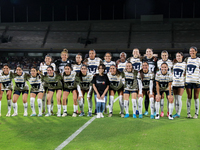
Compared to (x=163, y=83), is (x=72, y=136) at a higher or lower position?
lower

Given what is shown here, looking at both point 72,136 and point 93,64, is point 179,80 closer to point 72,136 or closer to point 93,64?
point 93,64

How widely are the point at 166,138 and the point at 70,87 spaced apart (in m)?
3.72

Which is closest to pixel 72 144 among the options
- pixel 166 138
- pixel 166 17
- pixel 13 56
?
pixel 166 138

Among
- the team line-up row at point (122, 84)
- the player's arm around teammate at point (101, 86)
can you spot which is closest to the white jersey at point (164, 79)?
the team line-up row at point (122, 84)

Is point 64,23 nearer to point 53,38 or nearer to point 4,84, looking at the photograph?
point 53,38

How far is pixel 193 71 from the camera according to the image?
7.68 meters

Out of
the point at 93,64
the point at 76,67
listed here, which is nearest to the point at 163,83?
the point at 93,64

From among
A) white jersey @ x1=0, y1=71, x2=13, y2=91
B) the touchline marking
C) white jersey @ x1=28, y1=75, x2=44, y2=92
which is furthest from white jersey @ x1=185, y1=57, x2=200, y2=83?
white jersey @ x1=0, y1=71, x2=13, y2=91

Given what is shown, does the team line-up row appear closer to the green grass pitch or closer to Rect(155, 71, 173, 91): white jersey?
Rect(155, 71, 173, 91): white jersey

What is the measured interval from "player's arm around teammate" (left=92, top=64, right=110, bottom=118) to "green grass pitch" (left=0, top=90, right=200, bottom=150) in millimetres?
428

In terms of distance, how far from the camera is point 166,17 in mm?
44938

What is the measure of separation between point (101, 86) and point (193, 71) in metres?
2.76

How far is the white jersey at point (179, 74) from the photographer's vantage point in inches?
306

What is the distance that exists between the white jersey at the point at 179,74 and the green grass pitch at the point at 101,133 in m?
1.10
